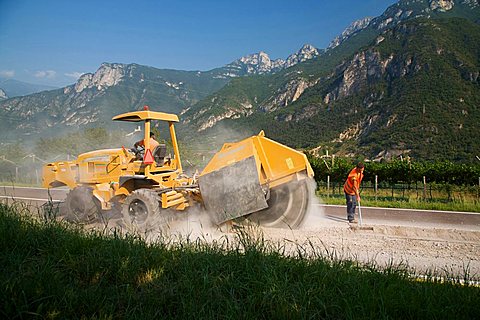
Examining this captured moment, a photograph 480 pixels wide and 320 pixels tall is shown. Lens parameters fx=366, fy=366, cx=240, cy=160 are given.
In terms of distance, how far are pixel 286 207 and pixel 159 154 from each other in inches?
124

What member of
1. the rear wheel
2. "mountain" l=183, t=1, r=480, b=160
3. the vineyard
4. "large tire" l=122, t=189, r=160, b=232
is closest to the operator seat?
"large tire" l=122, t=189, r=160, b=232

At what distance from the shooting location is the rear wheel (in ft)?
26.0

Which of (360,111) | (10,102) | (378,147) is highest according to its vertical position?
(10,102)

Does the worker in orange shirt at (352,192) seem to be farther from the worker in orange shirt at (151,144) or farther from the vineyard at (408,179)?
the vineyard at (408,179)

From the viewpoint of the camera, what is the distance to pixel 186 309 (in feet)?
9.98

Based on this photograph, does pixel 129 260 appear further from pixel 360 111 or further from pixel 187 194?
pixel 360 111

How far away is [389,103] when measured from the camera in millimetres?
99875

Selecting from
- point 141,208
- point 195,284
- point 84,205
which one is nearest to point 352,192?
point 141,208

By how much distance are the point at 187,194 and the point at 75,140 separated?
28058 millimetres

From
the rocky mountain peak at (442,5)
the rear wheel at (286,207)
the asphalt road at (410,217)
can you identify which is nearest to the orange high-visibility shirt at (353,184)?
the asphalt road at (410,217)

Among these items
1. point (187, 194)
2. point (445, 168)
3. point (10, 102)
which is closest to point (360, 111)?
point (445, 168)

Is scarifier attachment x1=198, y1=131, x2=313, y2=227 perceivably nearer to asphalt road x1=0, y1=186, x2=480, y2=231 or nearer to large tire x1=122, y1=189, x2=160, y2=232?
large tire x1=122, y1=189, x2=160, y2=232

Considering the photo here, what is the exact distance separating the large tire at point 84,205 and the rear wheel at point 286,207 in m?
3.54

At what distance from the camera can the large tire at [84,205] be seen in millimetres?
8312
